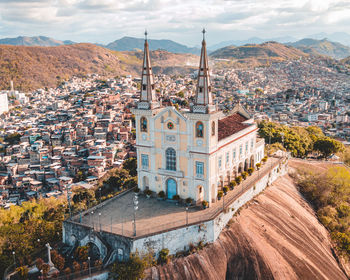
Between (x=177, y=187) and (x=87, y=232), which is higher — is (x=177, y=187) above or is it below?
above

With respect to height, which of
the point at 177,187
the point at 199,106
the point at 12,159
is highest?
the point at 199,106

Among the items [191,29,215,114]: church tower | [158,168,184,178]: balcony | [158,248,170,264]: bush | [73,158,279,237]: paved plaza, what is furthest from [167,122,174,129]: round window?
[158,248,170,264]: bush

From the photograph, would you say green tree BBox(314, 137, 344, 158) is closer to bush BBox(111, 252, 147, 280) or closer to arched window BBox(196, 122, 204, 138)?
arched window BBox(196, 122, 204, 138)

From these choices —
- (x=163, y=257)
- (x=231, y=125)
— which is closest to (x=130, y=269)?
(x=163, y=257)

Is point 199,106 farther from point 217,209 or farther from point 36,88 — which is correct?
point 36,88

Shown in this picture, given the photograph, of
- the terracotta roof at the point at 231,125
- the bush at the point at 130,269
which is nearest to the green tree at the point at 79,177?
the terracotta roof at the point at 231,125

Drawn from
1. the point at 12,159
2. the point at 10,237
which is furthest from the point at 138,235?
the point at 12,159
